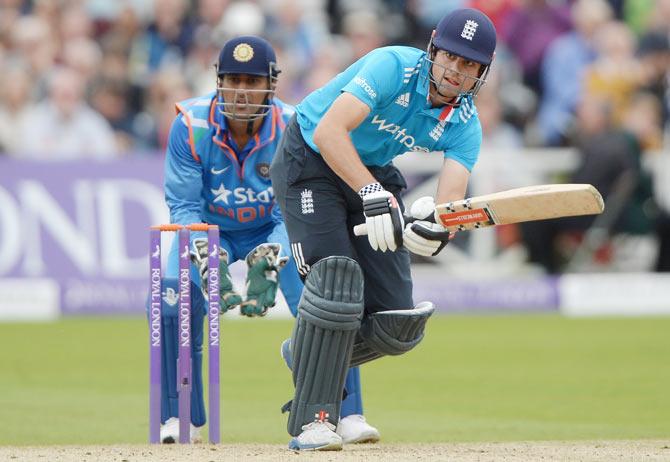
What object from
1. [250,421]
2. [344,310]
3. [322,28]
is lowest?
[250,421]

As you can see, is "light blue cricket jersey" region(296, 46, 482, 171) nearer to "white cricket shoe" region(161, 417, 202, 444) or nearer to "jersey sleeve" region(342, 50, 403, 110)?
"jersey sleeve" region(342, 50, 403, 110)

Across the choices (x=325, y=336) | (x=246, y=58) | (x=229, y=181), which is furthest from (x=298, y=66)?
(x=325, y=336)

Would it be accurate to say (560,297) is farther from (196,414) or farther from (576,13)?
(196,414)

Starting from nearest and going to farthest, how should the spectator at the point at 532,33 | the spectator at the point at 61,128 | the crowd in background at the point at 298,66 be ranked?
the spectator at the point at 61,128, the crowd in background at the point at 298,66, the spectator at the point at 532,33

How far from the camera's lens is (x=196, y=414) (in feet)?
20.1

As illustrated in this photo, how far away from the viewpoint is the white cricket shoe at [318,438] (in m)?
5.19

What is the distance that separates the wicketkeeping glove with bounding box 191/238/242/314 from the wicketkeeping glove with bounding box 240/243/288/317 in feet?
0.37

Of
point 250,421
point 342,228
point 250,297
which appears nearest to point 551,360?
point 250,421

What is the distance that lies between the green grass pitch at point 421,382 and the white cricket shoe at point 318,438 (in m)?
0.88

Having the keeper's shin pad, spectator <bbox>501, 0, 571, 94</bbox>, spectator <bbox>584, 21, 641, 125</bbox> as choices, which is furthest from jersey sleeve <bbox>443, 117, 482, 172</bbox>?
spectator <bbox>501, 0, 571, 94</bbox>

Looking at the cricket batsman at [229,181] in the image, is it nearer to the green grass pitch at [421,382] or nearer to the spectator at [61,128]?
the green grass pitch at [421,382]

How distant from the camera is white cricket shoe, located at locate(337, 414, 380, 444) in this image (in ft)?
19.4

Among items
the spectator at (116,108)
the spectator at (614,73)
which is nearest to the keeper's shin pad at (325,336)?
the spectator at (116,108)

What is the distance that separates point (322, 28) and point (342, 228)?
8.82 metres
